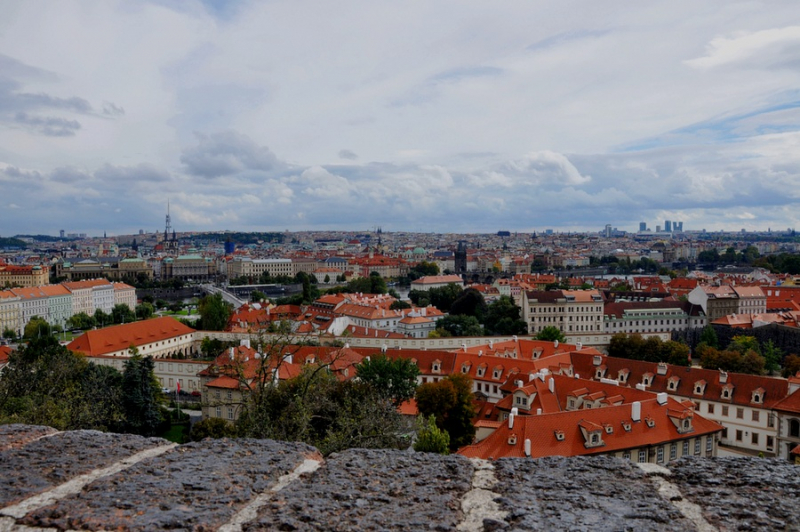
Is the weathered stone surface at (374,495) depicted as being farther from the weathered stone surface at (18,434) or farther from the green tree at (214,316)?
the green tree at (214,316)

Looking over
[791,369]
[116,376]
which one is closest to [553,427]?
[116,376]

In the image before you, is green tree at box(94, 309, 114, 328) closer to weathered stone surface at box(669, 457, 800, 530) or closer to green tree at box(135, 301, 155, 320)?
green tree at box(135, 301, 155, 320)

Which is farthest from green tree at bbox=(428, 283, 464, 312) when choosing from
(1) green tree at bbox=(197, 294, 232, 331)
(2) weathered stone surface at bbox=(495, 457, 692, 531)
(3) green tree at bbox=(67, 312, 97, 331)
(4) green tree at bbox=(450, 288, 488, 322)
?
(2) weathered stone surface at bbox=(495, 457, 692, 531)

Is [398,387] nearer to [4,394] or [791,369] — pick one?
[4,394]

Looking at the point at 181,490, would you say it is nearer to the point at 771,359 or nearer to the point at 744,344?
the point at 771,359

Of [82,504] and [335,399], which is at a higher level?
[82,504]

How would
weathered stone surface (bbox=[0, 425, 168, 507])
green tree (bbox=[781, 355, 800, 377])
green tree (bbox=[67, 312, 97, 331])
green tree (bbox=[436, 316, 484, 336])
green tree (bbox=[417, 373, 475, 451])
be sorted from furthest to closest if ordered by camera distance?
1. green tree (bbox=[67, 312, 97, 331])
2. green tree (bbox=[436, 316, 484, 336])
3. green tree (bbox=[781, 355, 800, 377])
4. green tree (bbox=[417, 373, 475, 451])
5. weathered stone surface (bbox=[0, 425, 168, 507])

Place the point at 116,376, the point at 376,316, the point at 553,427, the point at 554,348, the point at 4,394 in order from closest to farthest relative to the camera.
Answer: the point at 553,427 → the point at 4,394 → the point at 116,376 → the point at 554,348 → the point at 376,316
